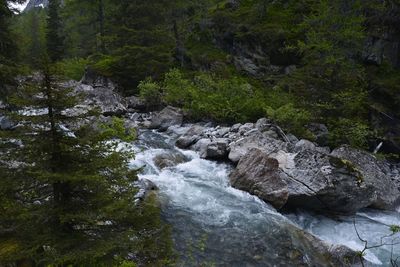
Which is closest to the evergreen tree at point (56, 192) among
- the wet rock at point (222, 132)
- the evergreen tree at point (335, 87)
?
the wet rock at point (222, 132)

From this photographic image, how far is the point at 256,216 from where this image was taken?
10.9 m

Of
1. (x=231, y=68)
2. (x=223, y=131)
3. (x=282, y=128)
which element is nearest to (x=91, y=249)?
(x=223, y=131)

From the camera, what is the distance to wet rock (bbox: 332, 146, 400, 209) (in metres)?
12.9

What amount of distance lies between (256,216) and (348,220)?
11.8 ft

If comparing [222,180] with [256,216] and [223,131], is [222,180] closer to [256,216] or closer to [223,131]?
[256,216]

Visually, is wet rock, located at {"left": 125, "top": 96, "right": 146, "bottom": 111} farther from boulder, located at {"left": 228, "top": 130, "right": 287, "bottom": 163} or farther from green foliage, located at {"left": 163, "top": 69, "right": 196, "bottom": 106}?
boulder, located at {"left": 228, "top": 130, "right": 287, "bottom": 163}

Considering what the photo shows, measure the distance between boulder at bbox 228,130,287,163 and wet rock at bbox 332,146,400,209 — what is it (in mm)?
2608

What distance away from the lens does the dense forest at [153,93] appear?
5656mm

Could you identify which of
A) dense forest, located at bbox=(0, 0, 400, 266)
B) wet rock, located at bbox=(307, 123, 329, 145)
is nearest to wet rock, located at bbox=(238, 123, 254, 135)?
dense forest, located at bbox=(0, 0, 400, 266)

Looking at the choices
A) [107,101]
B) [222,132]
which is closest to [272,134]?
[222,132]

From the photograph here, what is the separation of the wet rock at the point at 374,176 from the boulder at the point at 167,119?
9778 mm

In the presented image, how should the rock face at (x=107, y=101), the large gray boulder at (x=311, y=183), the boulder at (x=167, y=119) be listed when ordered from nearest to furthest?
the large gray boulder at (x=311, y=183)
the boulder at (x=167, y=119)
the rock face at (x=107, y=101)

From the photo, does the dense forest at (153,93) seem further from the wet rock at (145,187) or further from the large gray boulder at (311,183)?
the large gray boulder at (311,183)

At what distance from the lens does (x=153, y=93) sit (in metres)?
23.6
